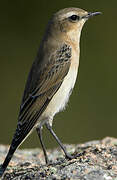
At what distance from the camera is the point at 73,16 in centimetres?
921

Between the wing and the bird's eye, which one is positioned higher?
the bird's eye

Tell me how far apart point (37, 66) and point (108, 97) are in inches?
219

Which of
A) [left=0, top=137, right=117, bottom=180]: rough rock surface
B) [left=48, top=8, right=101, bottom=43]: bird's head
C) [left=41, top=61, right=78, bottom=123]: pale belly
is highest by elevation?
[left=48, top=8, right=101, bottom=43]: bird's head

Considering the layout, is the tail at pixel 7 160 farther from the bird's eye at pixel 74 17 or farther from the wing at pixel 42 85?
the bird's eye at pixel 74 17

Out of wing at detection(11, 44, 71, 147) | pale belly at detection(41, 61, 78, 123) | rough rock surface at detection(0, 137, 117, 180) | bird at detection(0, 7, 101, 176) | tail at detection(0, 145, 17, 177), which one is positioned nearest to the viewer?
rough rock surface at detection(0, 137, 117, 180)

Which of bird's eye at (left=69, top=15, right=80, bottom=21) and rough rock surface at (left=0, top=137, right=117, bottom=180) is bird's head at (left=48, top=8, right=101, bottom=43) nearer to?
bird's eye at (left=69, top=15, right=80, bottom=21)

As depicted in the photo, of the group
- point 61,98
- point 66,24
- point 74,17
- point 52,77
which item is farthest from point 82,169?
point 74,17

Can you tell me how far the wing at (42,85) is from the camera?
785 cm

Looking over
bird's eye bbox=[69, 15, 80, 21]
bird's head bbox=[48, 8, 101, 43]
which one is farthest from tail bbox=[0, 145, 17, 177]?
bird's eye bbox=[69, 15, 80, 21]

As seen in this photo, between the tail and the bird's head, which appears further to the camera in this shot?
the bird's head

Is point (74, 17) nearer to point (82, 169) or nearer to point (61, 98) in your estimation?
point (61, 98)

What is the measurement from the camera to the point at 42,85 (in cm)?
830

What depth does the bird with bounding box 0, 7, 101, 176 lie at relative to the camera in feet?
26.1

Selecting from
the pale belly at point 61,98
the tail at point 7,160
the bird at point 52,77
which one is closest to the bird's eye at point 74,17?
the bird at point 52,77
